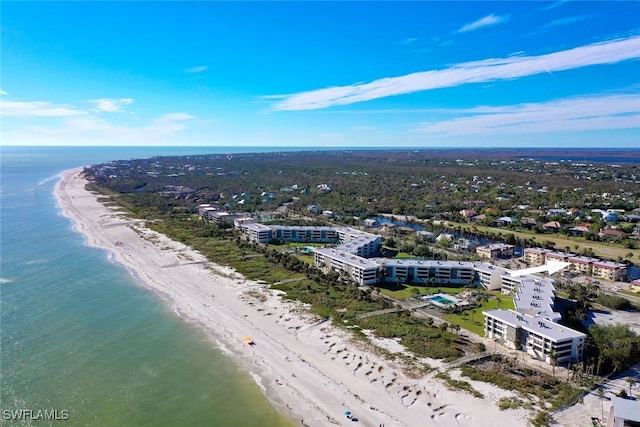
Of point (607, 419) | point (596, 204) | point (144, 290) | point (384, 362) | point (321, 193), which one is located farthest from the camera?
point (321, 193)

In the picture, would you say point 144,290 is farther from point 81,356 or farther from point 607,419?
point 607,419

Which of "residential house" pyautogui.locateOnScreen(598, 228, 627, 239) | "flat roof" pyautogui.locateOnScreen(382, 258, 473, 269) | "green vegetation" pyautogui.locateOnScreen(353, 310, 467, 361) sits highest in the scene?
"flat roof" pyautogui.locateOnScreen(382, 258, 473, 269)

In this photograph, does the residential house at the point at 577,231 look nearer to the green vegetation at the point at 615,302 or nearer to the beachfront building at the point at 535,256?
the beachfront building at the point at 535,256

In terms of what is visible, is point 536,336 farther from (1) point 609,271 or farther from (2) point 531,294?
(1) point 609,271

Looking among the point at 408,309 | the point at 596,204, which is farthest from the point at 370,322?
the point at 596,204

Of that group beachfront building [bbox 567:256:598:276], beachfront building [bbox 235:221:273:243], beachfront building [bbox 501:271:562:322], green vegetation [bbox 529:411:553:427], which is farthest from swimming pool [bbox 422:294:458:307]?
beachfront building [bbox 235:221:273:243]

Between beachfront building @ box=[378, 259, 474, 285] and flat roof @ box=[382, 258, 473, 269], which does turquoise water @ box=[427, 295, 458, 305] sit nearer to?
beachfront building @ box=[378, 259, 474, 285]
